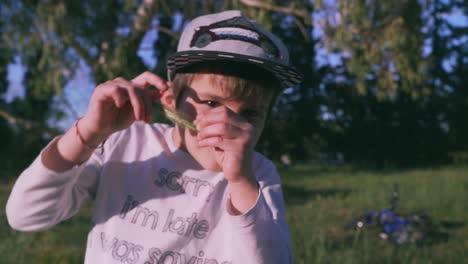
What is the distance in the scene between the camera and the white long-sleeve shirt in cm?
120

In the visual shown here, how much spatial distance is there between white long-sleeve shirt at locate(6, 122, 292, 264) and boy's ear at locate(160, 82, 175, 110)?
0.37ft

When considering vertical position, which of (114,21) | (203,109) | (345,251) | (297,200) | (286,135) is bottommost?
(297,200)

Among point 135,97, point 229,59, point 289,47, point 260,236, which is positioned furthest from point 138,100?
point 289,47

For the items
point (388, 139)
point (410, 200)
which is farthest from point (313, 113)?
point (388, 139)

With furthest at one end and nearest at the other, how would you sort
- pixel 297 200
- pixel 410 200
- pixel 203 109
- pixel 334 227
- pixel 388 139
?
pixel 388 139 → pixel 297 200 → pixel 410 200 → pixel 334 227 → pixel 203 109

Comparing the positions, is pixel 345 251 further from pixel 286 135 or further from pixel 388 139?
pixel 388 139

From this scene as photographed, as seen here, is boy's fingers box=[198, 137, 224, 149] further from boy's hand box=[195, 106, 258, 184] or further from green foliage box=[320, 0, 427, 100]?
green foliage box=[320, 0, 427, 100]

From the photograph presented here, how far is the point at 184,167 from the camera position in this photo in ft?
4.41

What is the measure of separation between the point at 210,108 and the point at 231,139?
15 cm

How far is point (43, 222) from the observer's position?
4.19 ft

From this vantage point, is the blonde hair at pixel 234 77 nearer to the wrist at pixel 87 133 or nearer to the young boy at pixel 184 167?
the young boy at pixel 184 167

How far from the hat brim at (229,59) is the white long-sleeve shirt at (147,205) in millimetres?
212

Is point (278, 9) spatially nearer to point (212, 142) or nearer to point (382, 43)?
point (382, 43)

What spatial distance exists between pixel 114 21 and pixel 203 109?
6.30 meters
